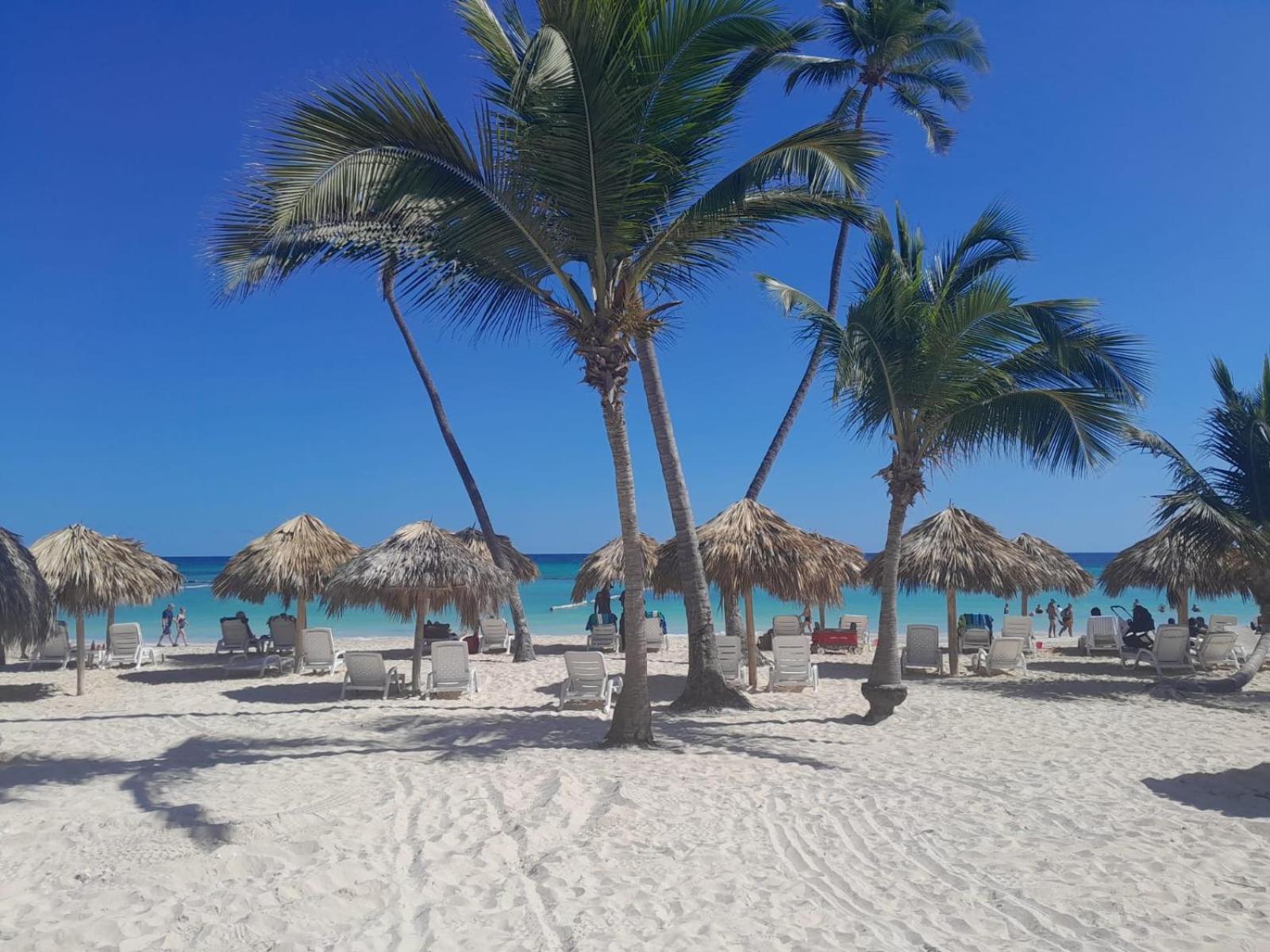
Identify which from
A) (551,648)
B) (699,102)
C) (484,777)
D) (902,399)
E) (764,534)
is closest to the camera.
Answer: (484,777)

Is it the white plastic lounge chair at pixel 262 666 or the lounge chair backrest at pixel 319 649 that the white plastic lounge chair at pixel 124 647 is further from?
the lounge chair backrest at pixel 319 649

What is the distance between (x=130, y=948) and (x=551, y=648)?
15.2 metres

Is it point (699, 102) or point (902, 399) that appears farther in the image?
point (902, 399)

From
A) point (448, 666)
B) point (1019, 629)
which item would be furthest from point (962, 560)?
point (448, 666)

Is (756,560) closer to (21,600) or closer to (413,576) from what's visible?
(413,576)

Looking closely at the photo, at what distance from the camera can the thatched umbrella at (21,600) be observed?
840 cm

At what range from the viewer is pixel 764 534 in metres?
11.3

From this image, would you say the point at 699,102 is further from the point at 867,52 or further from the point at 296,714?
the point at 867,52

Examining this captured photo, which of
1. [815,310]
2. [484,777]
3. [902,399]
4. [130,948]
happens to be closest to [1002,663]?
[902,399]

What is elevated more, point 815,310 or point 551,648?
point 815,310

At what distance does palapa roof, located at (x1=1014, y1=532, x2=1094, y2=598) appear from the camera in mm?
18984

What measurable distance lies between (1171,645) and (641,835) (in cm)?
Result: 1102

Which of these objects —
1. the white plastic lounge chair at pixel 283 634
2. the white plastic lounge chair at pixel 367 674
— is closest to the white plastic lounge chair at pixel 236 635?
the white plastic lounge chair at pixel 283 634

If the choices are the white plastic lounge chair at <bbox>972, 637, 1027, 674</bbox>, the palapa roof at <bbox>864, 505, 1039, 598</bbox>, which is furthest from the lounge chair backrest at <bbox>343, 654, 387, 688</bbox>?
the white plastic lounge chair at <bbox>972, 637, 1027, 674</bbox>
